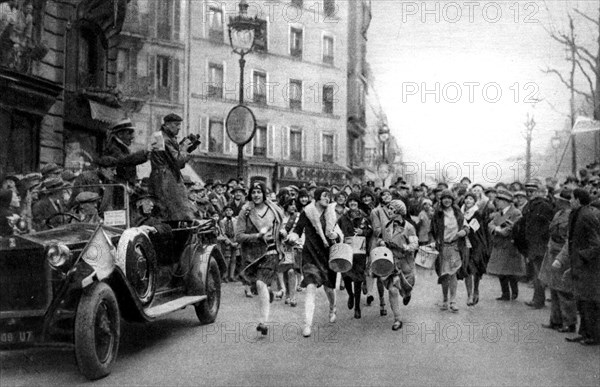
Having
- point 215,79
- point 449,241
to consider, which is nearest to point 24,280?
point 449,241

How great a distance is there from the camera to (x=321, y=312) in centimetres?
810

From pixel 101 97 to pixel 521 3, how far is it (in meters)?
9.81

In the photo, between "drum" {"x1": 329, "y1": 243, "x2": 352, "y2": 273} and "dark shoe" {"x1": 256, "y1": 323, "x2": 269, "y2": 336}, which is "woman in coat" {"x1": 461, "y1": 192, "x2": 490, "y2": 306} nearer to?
"drum" {"x1": 329, "y1": 243, "x2": 352, "y2": 273}

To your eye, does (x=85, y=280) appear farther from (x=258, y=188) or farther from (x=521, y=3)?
(x=521, y=3)

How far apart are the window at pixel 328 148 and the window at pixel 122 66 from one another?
17.8 ft

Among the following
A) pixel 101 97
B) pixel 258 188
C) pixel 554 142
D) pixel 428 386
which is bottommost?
pixel 428 386

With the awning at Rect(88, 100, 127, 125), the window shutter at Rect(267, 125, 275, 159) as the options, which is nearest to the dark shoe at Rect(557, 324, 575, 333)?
the window shutter at Rect(267, 125, 275, 159)

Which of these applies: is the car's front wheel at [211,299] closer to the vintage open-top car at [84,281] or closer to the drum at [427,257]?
the vintage open-top car at [84,281]

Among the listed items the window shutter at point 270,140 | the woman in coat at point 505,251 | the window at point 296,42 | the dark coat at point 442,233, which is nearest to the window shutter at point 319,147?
the window shutter at point 270,140

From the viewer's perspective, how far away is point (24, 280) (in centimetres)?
478

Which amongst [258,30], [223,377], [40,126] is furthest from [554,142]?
[40,126]

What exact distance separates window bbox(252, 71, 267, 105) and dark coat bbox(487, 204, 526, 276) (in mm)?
6495

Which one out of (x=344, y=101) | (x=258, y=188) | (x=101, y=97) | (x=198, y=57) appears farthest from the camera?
(x=344, y=101)

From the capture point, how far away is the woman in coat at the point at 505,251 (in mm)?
9320
